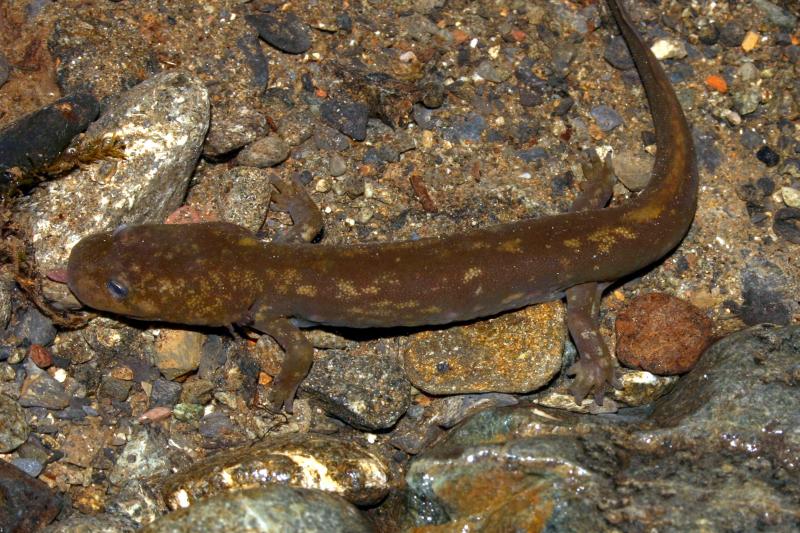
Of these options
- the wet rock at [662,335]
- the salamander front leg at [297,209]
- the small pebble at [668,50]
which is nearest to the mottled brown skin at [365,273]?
the wet rock at [662,335]

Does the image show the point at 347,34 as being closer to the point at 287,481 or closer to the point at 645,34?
the point at 645,34

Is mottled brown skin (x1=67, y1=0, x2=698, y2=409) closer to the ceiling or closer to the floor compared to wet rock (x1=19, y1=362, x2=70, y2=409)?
closer to the ceiling

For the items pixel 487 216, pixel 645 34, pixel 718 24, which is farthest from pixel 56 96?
pixel 718 24

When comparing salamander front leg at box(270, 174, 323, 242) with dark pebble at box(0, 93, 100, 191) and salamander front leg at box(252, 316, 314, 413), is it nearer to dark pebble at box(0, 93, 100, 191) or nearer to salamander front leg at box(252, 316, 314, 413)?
salamander front leg at box(252, 316, 314, 413)

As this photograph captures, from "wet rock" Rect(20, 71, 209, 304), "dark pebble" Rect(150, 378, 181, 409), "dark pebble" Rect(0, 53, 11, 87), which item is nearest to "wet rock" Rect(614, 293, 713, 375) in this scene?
"dark pebble" Rect(150, 378, 181, 409)

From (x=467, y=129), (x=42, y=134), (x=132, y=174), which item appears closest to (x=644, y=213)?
(x=467, y=129)

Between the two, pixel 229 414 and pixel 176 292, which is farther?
pixel 229 414
